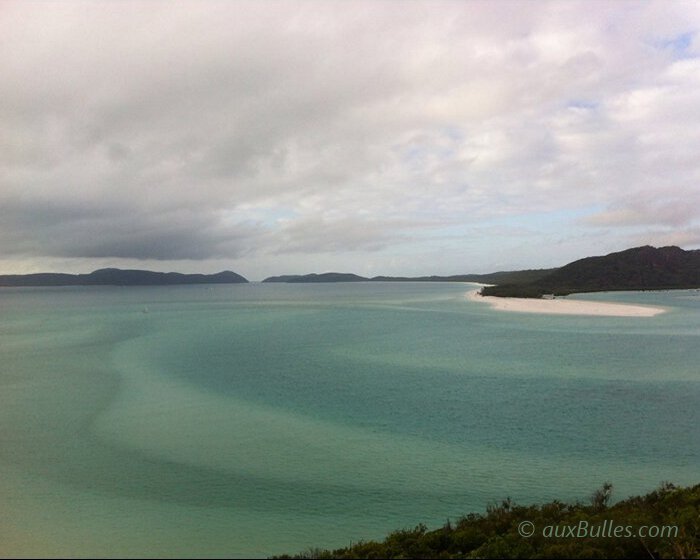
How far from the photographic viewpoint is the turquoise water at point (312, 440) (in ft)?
43.8

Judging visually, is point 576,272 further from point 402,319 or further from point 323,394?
point 323,394

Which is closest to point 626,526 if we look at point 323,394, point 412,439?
point 412,439

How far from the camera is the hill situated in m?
158

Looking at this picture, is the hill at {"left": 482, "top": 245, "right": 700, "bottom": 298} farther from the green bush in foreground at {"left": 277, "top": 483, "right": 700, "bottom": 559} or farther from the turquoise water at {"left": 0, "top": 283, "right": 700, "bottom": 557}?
the green bush in foreground at {"left": 277, "top": 483, "right": 700, "bottom": 559}

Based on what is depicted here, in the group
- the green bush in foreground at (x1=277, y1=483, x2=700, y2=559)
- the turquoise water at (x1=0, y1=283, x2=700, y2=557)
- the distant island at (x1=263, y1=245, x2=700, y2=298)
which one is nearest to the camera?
the green bush in foreground at (x1=277, y1=483, x2=700, y2=559)

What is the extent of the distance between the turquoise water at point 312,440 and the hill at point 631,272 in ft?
406

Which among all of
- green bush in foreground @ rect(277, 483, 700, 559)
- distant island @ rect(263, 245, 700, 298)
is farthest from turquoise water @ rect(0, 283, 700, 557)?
distant island @ rect(263, 245, 700, 298)

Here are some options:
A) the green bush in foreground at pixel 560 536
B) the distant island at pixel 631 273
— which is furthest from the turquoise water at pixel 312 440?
the distant island at pixel 631 273

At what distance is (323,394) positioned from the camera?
2777 centimetres

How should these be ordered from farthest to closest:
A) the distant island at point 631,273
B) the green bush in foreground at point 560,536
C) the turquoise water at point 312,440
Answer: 1. the distant island at point 631,273
2. the turquoise water at point 312,440
3. the green bush in foreground at point 560,536

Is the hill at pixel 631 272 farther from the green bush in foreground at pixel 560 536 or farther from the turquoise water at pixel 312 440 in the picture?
the green bush in foreground at pixel 560 536

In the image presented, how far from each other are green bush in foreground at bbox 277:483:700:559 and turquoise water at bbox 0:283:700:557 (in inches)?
81.6

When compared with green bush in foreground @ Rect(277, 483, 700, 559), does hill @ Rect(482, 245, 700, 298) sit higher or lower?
higher

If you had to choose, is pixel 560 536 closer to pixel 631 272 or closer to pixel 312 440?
pixel 312 440
